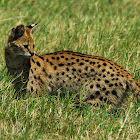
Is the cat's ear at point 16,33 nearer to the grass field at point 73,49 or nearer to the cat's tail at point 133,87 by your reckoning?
the grass field at point 73,49

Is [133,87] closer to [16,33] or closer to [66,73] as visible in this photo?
[66,73]

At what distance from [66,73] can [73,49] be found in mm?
1242

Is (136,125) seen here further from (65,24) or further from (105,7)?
(105,7)

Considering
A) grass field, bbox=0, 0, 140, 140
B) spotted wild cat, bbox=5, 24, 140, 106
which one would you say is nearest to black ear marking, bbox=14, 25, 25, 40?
spotted wild cat, bbox=5, 24, 140, 106

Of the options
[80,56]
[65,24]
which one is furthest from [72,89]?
[65,24]

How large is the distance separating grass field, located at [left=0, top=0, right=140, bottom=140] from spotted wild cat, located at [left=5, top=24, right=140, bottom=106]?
200mm

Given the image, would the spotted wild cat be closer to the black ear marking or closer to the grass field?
the black ear marking

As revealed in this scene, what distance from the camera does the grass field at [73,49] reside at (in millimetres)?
Answer: 4211

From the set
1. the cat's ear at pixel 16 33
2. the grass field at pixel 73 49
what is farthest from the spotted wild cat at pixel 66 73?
the grass field at pixel 73 49

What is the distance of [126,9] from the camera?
890 centimetres

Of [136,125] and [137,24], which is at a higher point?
[137,24]

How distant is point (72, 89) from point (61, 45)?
1.50 meters

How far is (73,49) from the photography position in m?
6.39

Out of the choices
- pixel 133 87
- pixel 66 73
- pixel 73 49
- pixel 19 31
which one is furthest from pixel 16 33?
pixel 133 87
